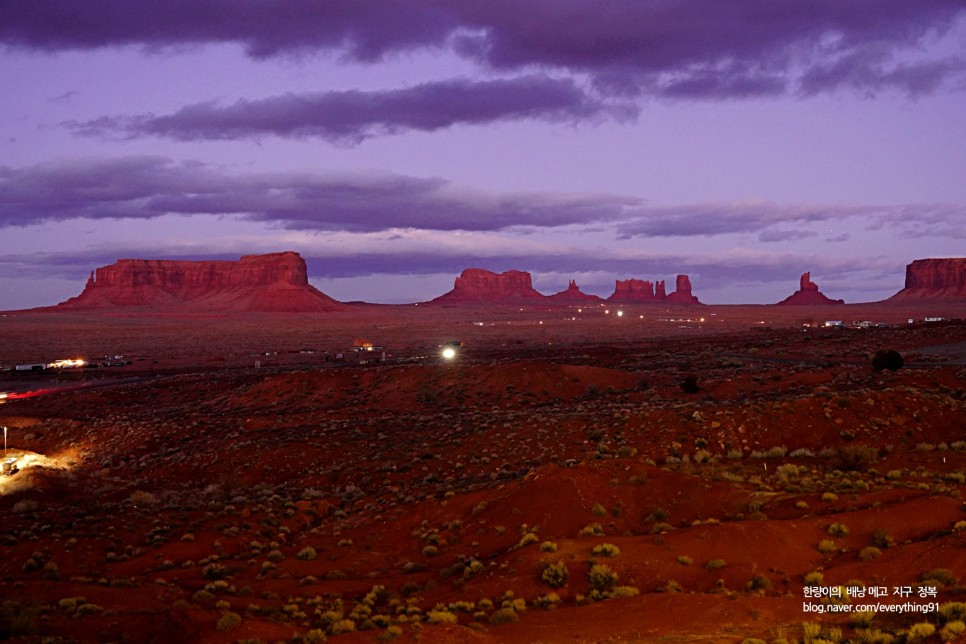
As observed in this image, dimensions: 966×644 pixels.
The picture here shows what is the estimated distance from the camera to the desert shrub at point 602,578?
13.0m

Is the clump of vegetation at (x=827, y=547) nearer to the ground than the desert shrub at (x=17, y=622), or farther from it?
farther from it

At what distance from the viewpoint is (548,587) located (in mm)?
13266

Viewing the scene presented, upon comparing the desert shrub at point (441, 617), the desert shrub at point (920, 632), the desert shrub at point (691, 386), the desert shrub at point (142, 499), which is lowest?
the desert shrub at point (142, 499)

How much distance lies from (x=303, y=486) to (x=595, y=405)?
16.1 metres

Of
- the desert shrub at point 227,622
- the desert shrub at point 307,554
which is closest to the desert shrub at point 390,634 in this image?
the desert shrub at point 227,622

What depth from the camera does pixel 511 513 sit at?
18344 mm

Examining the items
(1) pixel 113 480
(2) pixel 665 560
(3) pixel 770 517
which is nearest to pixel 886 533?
(3) pixel 770 517

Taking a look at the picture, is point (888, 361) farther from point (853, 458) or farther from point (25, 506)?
point (25, 506)

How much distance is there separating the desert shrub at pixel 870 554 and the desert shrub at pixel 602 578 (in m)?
4.28

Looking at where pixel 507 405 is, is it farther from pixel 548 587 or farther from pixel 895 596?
pixel 895 596

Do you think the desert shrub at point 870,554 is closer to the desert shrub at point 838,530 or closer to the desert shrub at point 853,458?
the desert shrub at point 838,530

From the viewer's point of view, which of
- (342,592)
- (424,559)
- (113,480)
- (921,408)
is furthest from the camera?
(113,480)

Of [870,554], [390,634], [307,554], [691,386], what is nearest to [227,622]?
[390,634]

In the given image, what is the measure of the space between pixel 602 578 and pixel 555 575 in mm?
904
